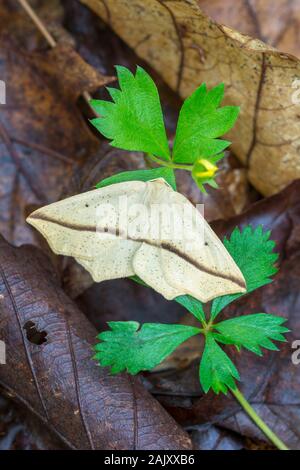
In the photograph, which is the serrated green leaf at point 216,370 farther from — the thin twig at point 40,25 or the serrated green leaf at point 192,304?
the thin twig at point 40,25

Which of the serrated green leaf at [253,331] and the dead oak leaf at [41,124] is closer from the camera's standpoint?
the serrated green leaf at [253,331]

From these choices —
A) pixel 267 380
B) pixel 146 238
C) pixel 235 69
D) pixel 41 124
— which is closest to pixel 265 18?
pixel 235 69

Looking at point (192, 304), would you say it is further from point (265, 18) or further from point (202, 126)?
point (265, 18)


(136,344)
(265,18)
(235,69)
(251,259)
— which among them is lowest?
(136,344)

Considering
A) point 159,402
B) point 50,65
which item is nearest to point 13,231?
point 50,65

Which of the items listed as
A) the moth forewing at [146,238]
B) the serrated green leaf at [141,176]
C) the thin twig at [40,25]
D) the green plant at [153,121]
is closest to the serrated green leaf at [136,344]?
the moth forewing at [146,238]

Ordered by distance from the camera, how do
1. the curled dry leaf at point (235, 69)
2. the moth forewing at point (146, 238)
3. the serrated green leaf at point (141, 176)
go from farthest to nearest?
the curled dry leaf at point (235, 69) < the serrated green leaf at point (141, 176) < the moth forewing at point (146, 238)

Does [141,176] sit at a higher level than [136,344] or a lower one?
higher

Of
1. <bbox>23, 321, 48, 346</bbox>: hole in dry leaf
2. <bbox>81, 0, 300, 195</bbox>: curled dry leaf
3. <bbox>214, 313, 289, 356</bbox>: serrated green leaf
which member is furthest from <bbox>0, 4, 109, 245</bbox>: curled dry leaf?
<bbox>214, 313, 289, 356</bbox>: serrated green leaf
